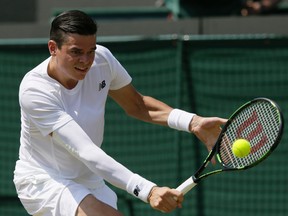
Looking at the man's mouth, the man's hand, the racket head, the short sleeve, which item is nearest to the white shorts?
the short sleeve

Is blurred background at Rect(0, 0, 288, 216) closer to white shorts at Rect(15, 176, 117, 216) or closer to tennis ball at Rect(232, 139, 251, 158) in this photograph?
white shorts at Rect(15, 176, 117, 216)

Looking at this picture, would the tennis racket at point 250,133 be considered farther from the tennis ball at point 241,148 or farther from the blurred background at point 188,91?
the blurred background at point 188,91

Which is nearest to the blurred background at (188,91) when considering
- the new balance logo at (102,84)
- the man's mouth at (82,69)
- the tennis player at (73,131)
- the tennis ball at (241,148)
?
the tennis player at (73,131)

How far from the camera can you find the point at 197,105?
24.9 ft

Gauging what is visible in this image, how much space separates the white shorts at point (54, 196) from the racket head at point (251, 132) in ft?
2.48

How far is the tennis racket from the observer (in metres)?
4.70

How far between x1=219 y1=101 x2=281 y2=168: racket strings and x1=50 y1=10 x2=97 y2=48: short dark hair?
3.24ft

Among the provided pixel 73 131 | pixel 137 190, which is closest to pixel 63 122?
pixel 73 131

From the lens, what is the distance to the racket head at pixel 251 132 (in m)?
4.71

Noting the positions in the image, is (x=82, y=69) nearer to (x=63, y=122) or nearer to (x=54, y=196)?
(x=63, y=122)

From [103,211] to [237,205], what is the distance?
3.14 meters

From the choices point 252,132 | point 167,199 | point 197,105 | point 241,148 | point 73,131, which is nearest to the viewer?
point 167,199

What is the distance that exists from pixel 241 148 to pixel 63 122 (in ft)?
3.28

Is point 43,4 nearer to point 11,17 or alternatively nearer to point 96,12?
point 11,17
